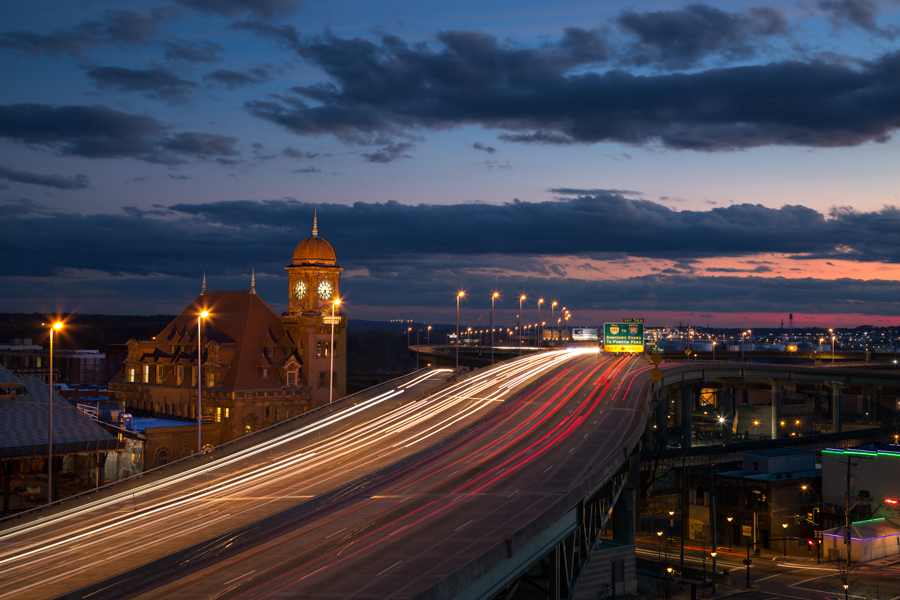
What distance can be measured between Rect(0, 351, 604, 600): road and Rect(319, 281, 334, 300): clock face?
2777 centimetres

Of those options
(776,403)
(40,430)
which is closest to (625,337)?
(776,403)

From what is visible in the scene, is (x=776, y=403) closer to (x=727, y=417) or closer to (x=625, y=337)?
(x=727, y=417)

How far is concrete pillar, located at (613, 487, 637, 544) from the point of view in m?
52.9

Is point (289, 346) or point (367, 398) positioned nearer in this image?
point (367, 398)

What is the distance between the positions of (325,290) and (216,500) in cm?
5605

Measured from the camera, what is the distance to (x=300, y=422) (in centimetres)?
5812

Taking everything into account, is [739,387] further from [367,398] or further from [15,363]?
[15,363]

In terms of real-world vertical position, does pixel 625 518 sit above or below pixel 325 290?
below

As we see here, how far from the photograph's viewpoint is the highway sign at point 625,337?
105412 millimetres

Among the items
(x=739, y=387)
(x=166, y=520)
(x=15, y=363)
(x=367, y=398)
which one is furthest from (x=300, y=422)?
(x=739, y=387)

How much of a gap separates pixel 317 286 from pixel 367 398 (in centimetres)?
2307

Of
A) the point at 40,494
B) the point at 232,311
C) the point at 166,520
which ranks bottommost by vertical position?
the point at 40,494

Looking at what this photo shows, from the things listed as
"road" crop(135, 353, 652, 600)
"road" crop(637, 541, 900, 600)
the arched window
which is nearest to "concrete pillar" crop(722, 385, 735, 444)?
"road" crop(637, 541, 900, 600)

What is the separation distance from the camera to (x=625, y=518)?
5394 cm
